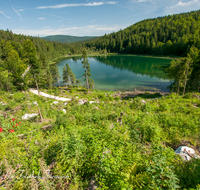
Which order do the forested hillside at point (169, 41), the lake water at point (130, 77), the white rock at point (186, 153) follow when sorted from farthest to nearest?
the forested hillside at point (169, 41), the lake water at point (130, 77), the white rock at point (186, 153)

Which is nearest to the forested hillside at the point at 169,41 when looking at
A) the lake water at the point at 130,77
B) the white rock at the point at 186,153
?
the lake water at the point at 130,77

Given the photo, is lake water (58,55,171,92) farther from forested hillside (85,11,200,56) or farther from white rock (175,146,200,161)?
white rock (175,146,200,161)

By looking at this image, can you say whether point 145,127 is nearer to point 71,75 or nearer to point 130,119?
point 130,119

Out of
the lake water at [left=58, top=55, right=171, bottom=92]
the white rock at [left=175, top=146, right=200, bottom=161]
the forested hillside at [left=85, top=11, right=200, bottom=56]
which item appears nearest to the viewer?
the white rock at [left=175, top=146, right=200, bottom=161]

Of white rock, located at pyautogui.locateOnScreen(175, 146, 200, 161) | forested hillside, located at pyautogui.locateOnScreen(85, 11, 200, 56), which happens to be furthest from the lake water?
white rock, located at pyautogui.locateOnScreen(175, 146, 200, 161)

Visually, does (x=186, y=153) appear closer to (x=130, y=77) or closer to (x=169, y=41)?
(x=130, y=77)

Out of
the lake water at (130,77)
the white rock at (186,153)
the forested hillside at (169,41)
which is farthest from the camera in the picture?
the forested hillside at (169,41)

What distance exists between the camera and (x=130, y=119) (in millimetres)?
7914

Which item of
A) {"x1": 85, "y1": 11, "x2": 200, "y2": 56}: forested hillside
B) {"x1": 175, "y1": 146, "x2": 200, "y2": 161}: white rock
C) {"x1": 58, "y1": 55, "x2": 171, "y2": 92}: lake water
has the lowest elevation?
{"x1": 58, "y1": 55, "x2": 171, "y2": 92}: lake water

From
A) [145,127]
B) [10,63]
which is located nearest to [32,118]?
[145,127]

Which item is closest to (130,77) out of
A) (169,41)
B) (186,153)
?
(186,153)

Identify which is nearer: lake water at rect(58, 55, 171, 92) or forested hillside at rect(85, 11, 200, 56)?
lake water at rect(58, 55, 171, 92)

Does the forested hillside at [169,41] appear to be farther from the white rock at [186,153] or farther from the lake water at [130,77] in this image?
the white rock at [186,153]

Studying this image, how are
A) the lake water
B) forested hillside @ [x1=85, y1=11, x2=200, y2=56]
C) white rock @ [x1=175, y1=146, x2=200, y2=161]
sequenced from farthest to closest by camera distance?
forested hillside @ [x1=85, y1=11, x2=200, y2=56]
the lake water
white rock @ [x1=175, y1=146, x2=200, y2=161]
